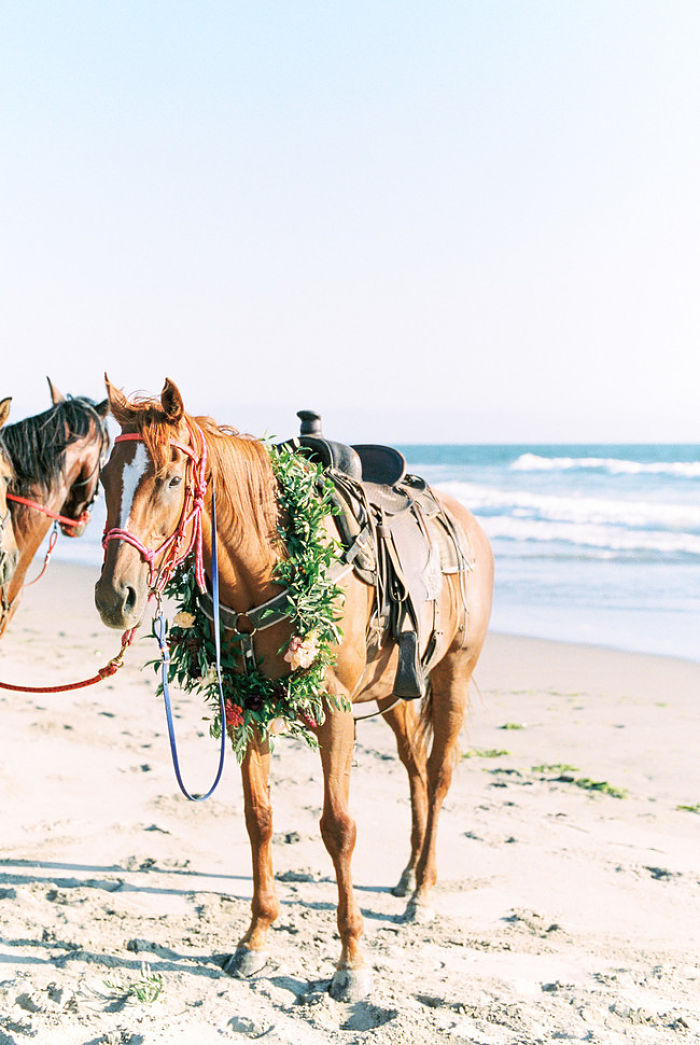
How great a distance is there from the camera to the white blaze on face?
256 cm

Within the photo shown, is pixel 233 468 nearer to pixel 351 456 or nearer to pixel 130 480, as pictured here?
pixel 130 480

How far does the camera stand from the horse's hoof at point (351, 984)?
Result: 3086 millimetres

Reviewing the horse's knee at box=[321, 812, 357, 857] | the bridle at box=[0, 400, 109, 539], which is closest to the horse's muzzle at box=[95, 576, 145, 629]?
the horse's knee at box=[321, 812, 357, 857]

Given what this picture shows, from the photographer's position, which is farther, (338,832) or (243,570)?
(338,832)

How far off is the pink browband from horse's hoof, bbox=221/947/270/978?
154 cm

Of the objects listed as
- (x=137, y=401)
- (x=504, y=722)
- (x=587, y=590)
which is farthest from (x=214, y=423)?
(x=587, y=590)

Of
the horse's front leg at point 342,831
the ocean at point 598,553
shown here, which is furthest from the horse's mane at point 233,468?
the horse's front leg at point 342,831

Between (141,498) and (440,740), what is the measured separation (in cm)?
227

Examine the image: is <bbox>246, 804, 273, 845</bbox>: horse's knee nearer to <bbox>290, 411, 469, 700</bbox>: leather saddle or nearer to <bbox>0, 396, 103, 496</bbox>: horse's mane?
<bbox>290, 411, 469, 700</bbox>: leather saddle

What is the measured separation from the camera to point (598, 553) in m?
16.1

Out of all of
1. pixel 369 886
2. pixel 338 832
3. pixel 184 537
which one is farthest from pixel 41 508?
pixel 369 886

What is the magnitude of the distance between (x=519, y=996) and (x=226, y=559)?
185 centimetres

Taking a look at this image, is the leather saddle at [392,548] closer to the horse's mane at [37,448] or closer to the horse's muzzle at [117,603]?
the horse's muzzle at [117,603]

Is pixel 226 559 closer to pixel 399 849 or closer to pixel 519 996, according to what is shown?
pixel 519 996
